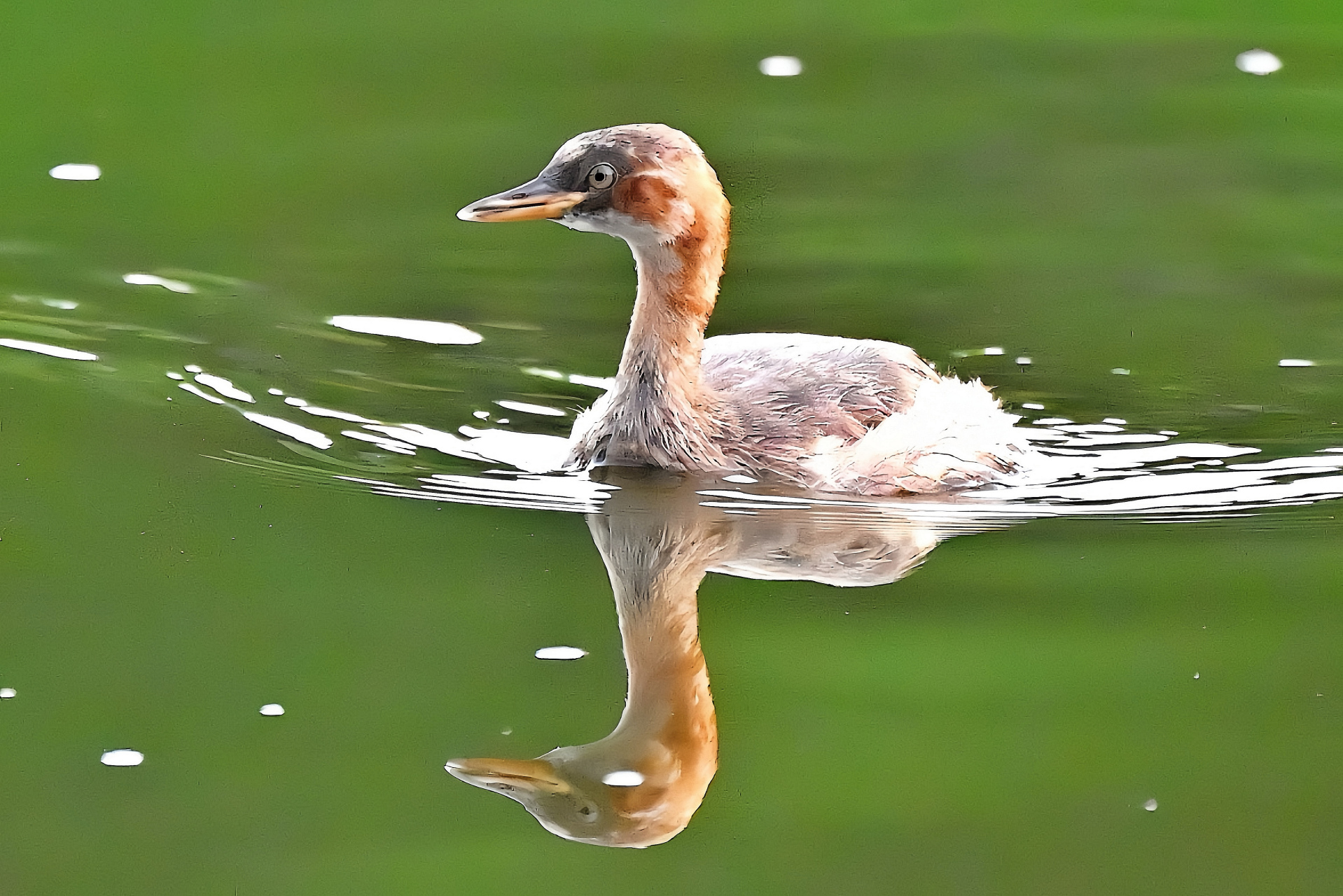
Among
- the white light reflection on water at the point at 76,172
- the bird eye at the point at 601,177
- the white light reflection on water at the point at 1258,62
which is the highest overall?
the white light reflection on water at the point at 1258,62

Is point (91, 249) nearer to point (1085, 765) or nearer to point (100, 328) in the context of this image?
point (100, 328)

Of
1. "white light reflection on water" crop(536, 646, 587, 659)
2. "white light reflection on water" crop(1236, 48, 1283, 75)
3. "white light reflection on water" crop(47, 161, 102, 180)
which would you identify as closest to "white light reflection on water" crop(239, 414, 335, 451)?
"white light reflection on water" crop(536, 646, 587, 659)

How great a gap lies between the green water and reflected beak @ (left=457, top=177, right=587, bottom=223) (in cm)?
96

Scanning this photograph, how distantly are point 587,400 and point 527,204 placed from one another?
1500mm

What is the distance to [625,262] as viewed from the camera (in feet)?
32.7

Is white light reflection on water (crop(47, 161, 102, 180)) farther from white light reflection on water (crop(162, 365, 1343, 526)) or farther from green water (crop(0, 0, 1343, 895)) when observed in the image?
white light reflection on water (crop(162, 365, 1343, 526))

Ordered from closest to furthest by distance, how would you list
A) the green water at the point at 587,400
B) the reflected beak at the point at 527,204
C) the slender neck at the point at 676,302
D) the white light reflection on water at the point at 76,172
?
the green water at the point at 587,400 → the reflected beak at the point at 527,204 → the slender neck at the point at 676,302 → the white light reflection on water at the point at 76,172

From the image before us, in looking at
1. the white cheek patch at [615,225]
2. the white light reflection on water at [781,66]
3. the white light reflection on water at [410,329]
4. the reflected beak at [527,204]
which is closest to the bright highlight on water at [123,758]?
the reflected beak at [527,204]

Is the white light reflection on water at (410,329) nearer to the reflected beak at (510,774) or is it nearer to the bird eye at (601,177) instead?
the bird eye at (601,177)

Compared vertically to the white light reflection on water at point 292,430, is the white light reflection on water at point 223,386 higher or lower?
higher

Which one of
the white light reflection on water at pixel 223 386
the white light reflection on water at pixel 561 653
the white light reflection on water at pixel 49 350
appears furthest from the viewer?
the white light reflection on water at pixel 49 350

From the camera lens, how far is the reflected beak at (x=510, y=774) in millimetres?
5016

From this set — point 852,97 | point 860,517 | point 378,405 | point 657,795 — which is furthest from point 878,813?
point 852,97

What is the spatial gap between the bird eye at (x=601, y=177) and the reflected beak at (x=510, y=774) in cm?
261
